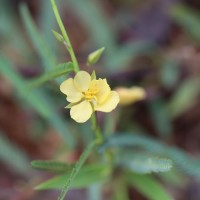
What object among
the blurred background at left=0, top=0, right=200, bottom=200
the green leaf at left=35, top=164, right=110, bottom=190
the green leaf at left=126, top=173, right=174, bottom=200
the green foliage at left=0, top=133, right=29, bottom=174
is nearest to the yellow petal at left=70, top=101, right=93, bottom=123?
the green leaf at left=35, top=164, right=110, bottom=190

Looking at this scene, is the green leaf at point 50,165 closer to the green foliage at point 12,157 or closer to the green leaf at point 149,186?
the green leaf at point 149,186

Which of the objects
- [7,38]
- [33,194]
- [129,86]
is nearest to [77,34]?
[7,38]

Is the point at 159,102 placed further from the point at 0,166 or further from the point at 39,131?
the point at 0,166

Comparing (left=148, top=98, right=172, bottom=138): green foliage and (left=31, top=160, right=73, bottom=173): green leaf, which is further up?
(left=148, top=98, right=172, bottom=138): green foliage

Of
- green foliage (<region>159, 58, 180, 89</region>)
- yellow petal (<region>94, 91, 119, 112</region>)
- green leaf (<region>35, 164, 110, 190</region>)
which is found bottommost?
yellow petal (<region>94, 91, 119, 112</region>)

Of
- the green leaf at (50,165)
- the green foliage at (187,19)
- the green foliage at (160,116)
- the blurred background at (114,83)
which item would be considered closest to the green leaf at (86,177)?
the green leaf at (50,165)

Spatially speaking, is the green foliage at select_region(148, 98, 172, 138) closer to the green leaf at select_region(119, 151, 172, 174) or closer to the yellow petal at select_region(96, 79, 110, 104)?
the green leaf at select_region(119, 151, 172, 174)
